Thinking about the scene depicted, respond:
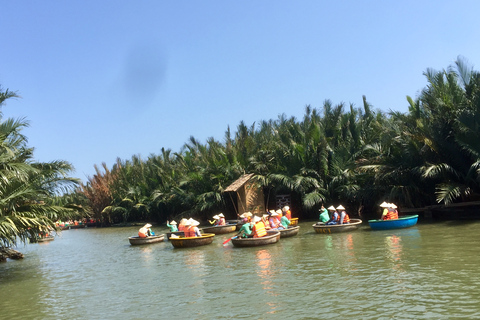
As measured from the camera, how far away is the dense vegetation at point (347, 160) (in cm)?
2119

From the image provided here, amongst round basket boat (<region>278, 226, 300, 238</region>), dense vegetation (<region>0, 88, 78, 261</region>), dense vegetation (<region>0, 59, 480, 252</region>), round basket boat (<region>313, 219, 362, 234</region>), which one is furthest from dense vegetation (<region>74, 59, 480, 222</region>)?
dense vegetation (<region>0, 88, 78, 261</region>)

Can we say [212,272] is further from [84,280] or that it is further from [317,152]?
[317,152]

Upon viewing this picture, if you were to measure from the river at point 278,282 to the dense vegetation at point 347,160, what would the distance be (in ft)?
13.2

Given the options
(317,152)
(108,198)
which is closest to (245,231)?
(317,152)

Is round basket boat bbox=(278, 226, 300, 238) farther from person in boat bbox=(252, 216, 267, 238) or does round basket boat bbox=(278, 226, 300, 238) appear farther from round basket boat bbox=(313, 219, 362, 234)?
person in boat bbox=(252, 216, 267, 238)

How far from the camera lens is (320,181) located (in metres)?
28.1

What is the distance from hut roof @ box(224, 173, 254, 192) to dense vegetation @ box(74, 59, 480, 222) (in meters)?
0.76

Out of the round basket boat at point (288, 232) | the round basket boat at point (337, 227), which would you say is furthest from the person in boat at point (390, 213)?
the round basket boat at point (288, 232)

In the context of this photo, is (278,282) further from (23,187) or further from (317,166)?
(317,166)

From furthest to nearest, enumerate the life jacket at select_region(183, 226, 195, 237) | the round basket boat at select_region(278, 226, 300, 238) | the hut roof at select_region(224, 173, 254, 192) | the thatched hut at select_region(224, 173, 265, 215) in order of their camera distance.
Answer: the thatched hut at select_region(224, 173, 265, 215) < the hut roof at select_region(224, 173, 254, 192) < the life jacket at select_region(183, 226, 195, 237) < the round basket boat at select_region(278, 226, 300, 238)

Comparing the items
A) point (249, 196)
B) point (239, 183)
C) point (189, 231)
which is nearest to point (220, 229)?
point (239, 183)

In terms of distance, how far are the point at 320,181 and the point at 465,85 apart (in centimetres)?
994

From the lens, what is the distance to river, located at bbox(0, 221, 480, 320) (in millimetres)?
8812

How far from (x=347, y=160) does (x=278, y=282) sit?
17106 millimetres
